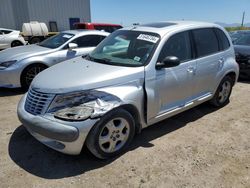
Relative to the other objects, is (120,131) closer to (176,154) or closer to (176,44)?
(176,154)

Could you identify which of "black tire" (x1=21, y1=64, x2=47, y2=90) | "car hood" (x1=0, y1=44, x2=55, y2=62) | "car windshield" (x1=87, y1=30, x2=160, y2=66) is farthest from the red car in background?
"car windshield" (x1=87, y1=30, x2=160, y2=66)

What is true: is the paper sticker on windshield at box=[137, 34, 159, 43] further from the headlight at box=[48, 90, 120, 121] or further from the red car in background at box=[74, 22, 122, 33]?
the red car in background at box=[74, 22, 122, 33]

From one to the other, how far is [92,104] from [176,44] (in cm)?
173

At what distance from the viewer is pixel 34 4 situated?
2238 centimetres

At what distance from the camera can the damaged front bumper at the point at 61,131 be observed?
2.72 m

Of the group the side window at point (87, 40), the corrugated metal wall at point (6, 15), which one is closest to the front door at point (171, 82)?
the side window at point (87, 40)

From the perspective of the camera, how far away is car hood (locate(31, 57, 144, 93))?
2.97m

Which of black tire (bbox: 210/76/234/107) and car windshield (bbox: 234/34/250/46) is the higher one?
car windshield (bbox: 234/34/250/46)

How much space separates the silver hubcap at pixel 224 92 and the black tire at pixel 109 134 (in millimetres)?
2459

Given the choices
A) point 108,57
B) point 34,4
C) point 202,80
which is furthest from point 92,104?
point 34,4

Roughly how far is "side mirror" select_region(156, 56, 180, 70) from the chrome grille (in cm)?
150

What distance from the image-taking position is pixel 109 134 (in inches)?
121

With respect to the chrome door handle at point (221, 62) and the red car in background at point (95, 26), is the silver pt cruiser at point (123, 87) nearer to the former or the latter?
the chrome door handle at point (221, 62)

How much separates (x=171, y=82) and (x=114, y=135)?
1.19 m
